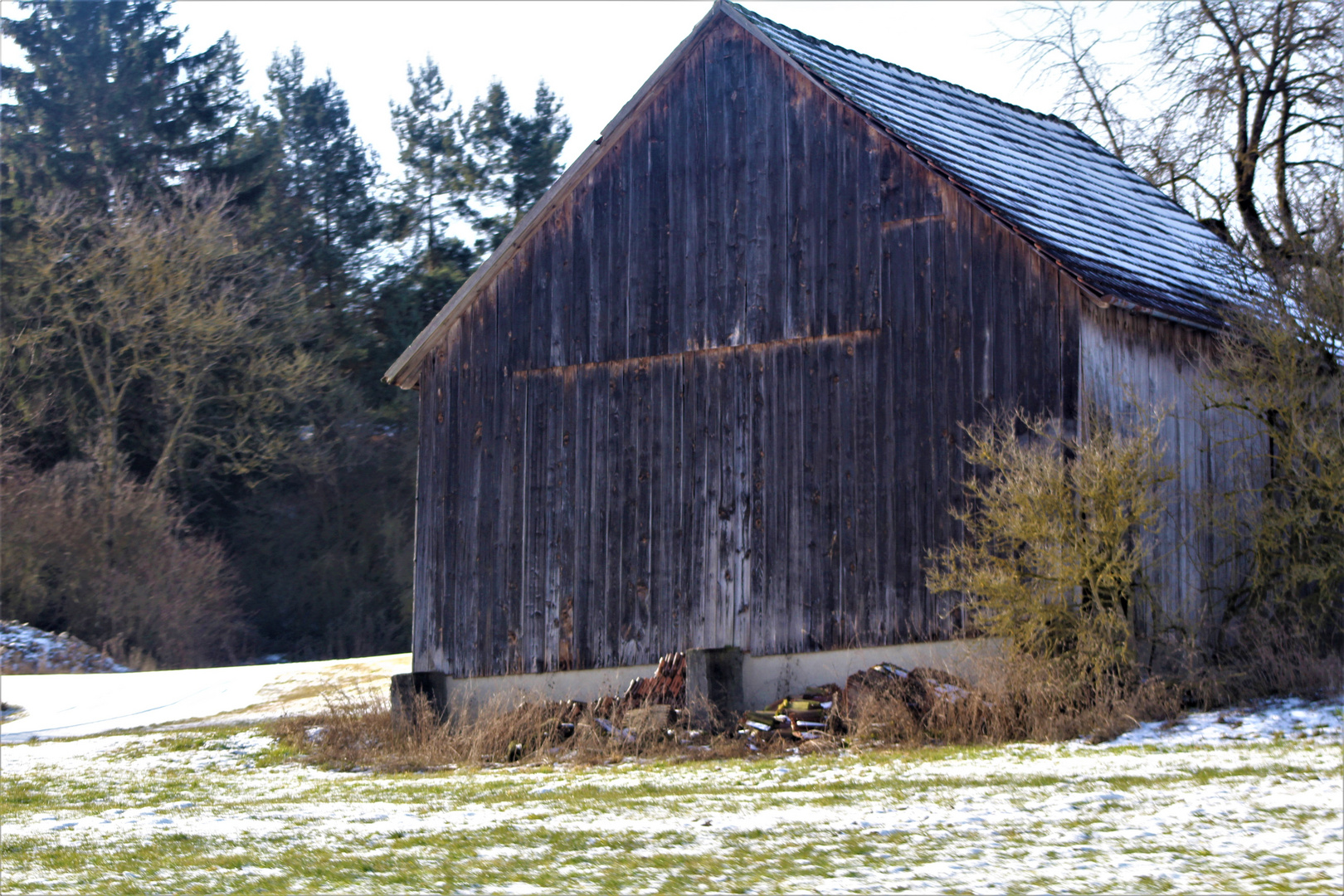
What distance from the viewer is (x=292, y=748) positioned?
17.1 meters

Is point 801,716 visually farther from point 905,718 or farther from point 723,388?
point 723,388

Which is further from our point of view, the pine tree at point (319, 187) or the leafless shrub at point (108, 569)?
the pine tree at point (319, 187)

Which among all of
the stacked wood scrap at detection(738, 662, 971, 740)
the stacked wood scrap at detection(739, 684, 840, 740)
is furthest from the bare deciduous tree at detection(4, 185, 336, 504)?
the stacked wood scrap at detection(738, 662, 971, 740)

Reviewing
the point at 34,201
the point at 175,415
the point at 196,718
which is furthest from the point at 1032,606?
the point at 34,201

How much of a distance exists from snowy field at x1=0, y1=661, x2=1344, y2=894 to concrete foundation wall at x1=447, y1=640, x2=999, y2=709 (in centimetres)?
177

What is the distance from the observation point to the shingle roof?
15.3m

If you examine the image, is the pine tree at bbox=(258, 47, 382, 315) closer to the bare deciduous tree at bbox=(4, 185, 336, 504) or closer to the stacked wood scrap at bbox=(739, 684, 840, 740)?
the bare deciduous tree at bbox=(4, 185, 336, 504)

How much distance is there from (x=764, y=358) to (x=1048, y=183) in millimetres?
4281

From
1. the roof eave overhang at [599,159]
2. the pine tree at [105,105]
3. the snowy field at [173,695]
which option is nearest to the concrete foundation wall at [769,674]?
the snowy field at [173,695]

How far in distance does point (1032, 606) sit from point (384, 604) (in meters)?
30.6

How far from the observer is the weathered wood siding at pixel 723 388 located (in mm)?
15008

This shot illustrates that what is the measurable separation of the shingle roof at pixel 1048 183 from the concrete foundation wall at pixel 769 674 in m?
A: 3.81

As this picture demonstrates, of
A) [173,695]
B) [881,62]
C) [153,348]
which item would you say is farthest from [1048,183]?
[153,348]

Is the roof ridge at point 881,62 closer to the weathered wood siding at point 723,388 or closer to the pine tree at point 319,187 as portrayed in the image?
the weathered wood siding at point 723,388
